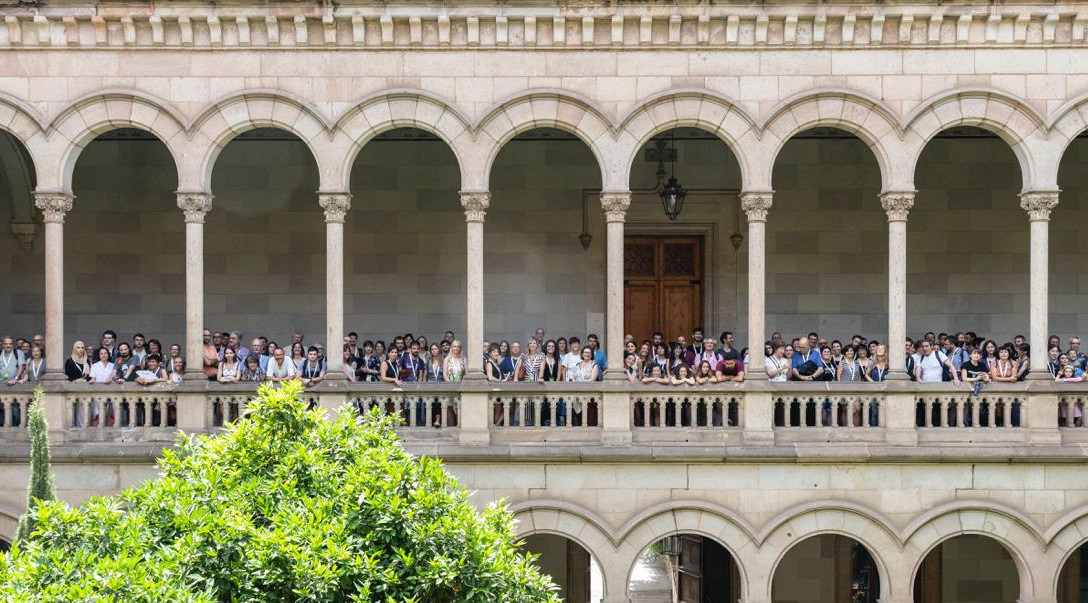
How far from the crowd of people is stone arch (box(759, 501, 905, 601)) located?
1802mm

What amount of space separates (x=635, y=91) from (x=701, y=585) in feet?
30.9

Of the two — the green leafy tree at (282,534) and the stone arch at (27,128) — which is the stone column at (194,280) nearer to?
the stone arch at (27,128)

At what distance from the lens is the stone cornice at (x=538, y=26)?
1430 centimetres

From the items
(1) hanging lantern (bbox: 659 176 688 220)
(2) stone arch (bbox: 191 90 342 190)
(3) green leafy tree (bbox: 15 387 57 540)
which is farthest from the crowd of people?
(3) green leafy tree (bbox: 15 387 57 540)

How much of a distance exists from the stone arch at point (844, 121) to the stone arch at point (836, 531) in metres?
4.42

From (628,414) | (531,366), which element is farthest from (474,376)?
(628,414)

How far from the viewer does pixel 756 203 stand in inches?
576

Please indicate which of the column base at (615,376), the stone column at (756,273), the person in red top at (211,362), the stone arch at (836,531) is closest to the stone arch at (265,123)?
the person in red top at (211,362)

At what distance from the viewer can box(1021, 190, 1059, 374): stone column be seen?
14477mm

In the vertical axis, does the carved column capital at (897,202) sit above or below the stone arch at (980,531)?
above

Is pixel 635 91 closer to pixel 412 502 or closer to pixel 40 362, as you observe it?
pixel 412 502

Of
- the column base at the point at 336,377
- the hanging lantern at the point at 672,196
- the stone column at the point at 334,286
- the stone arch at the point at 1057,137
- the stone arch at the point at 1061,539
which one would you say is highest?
the stone arch at the point at 1057,137

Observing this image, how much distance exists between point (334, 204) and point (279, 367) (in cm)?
239

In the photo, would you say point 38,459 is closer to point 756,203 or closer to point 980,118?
point 756,203
